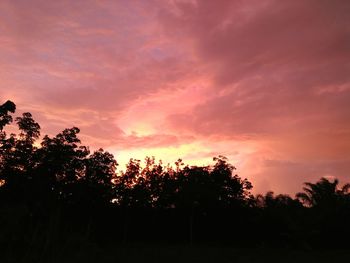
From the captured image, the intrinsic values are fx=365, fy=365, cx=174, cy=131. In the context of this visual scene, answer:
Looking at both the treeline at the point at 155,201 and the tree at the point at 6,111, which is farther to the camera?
the treeline at the point at 155,201

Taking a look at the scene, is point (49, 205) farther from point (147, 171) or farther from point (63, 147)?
point (147, 171)

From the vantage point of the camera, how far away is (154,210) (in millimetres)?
37781

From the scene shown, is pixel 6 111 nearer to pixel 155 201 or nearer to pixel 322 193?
pixel 155 201

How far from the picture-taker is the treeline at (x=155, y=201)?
31281mm

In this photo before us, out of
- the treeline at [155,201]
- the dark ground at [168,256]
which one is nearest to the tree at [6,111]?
the treeline at [155,201]

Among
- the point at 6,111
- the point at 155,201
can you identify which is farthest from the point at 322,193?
Result: the point at 6,111

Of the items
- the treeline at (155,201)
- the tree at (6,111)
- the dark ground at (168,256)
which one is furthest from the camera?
the treeline at (155,201)

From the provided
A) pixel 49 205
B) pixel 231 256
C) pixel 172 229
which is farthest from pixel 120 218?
pixel 231 256

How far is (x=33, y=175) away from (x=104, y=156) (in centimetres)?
665

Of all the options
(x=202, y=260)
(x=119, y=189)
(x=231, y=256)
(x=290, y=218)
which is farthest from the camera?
(x=119, y=189)

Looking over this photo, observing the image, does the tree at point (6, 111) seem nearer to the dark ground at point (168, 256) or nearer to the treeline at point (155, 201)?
the treeline at point (155, 201)

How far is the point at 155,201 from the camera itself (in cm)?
3803

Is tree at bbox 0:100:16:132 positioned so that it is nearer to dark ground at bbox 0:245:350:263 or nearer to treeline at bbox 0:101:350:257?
treeline at bbox 0:101:350:257

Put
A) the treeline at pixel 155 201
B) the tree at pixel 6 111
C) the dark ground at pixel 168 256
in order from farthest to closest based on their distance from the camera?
the treeline at pixel 155 201, the tree at pixel 6 111, the dark ground at pixel 168 256
